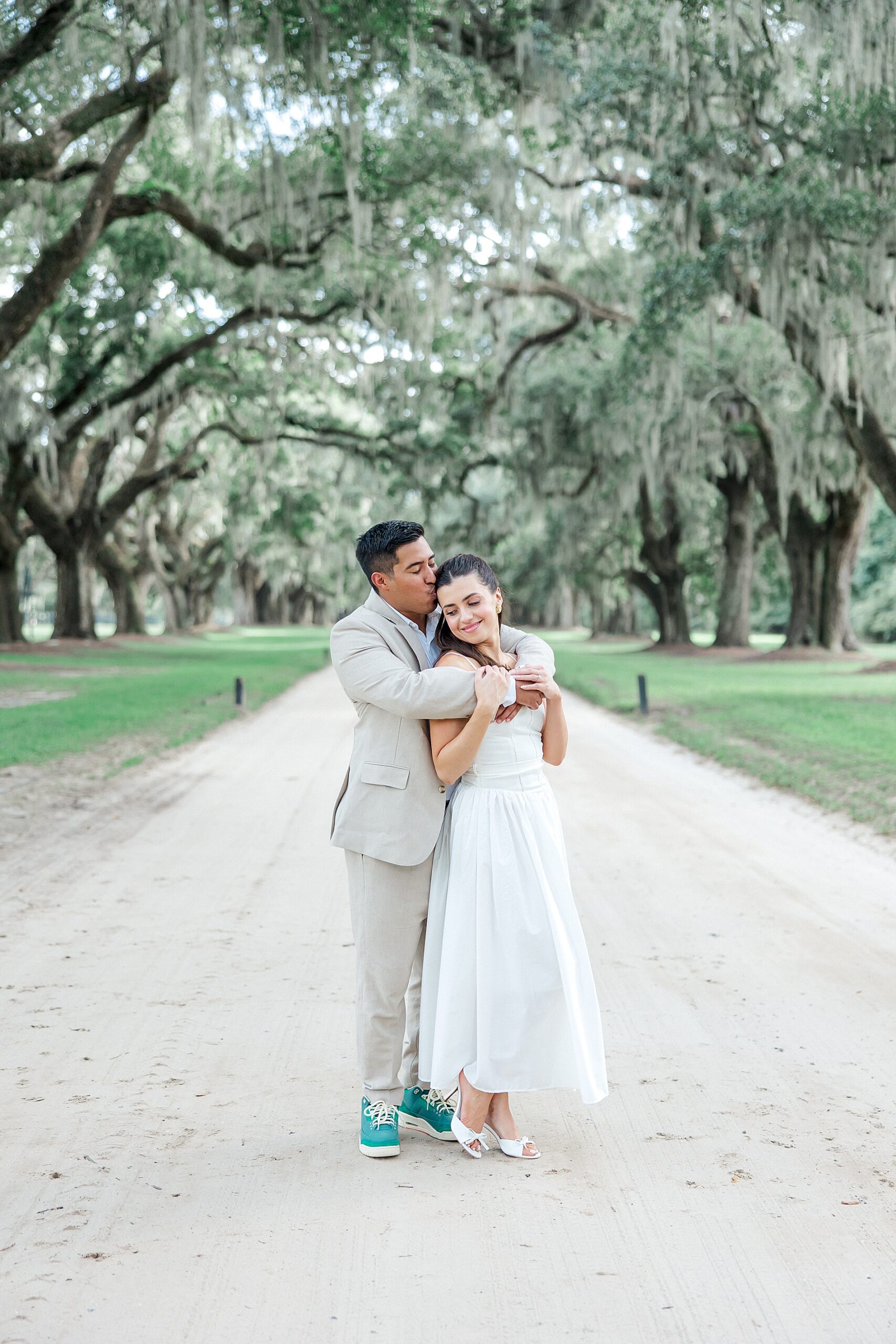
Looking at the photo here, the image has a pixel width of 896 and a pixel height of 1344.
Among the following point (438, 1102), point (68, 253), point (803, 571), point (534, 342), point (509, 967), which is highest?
point (534, 342)

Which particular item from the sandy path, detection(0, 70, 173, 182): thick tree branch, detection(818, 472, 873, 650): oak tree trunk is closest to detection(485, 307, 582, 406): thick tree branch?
detection(818, 472, 873, 650): oak tree trunk

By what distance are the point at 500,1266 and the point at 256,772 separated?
27.6 ft

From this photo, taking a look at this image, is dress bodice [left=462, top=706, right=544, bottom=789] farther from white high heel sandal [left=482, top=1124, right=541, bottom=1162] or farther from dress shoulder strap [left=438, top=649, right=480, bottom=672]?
white high heel sandal [left=482, top=1124, right=541, bottom=1162]

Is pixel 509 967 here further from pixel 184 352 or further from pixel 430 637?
pixel 184 352

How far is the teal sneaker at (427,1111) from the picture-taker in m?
3.52

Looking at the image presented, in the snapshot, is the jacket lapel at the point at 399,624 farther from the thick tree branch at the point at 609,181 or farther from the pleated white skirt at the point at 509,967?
the thick tree branch at the point at 609,181

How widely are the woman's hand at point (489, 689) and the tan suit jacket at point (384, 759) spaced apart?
7cm

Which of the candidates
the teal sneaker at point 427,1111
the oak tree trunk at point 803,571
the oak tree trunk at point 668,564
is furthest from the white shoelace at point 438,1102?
the oak tree trunk at point 668,564

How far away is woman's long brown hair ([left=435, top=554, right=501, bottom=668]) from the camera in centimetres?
330

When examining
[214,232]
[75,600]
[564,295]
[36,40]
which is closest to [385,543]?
[36,40]

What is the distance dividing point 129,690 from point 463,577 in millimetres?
16166

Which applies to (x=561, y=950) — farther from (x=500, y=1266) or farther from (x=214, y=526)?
(x=214, y=526)

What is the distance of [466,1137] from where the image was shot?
3336mm

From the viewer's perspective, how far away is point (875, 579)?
50594 mm
